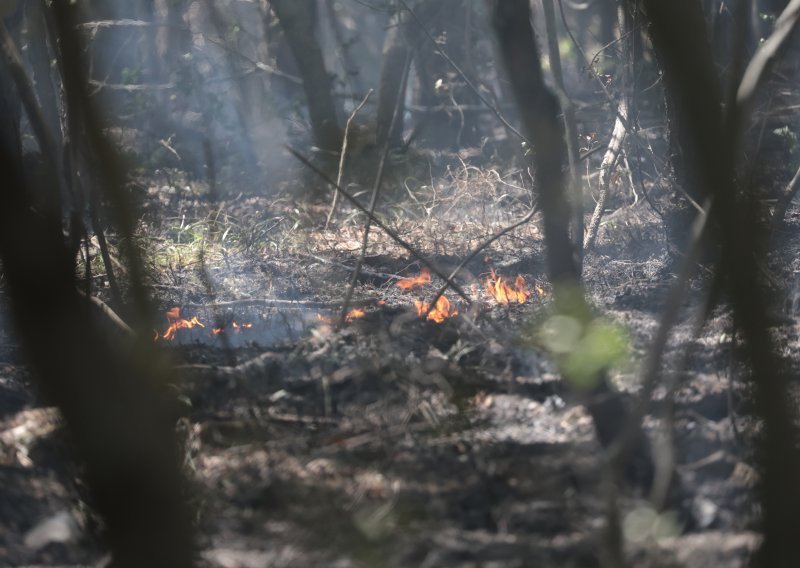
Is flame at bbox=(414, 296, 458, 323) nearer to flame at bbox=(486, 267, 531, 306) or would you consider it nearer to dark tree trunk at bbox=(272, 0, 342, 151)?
flame at bbox=(486, 267, 531, 306)

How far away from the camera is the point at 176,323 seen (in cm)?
602

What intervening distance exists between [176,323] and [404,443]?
Result: 2.66 meters

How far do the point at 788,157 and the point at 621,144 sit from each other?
2.75 metres

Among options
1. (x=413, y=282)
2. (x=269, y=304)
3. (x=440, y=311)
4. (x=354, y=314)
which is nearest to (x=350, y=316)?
(x=354, y=314)

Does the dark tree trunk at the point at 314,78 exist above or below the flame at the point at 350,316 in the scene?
above

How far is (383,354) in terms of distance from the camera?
178 inches

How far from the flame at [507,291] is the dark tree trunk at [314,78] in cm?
496

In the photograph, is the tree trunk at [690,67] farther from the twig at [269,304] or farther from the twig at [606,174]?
the twig at [606,174]

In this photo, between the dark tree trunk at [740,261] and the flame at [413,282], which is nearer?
the dark tree trunk at [740,261]

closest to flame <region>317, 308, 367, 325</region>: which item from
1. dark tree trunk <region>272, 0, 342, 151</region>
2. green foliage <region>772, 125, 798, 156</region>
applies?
green foliage <region>772, 125, 798, 156</region>

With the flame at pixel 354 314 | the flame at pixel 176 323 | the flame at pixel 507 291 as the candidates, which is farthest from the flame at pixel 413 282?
the flame at pixel 176 323

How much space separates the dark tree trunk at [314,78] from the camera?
1106 centimetres

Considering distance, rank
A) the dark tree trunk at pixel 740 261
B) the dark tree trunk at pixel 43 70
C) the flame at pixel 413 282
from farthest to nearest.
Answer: the dark tree trunk at pixel 43 70
the flame at pixel 413 282
the dark tree trunk at pixel 740 261

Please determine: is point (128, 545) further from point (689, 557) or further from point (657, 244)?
point (657, 244)
